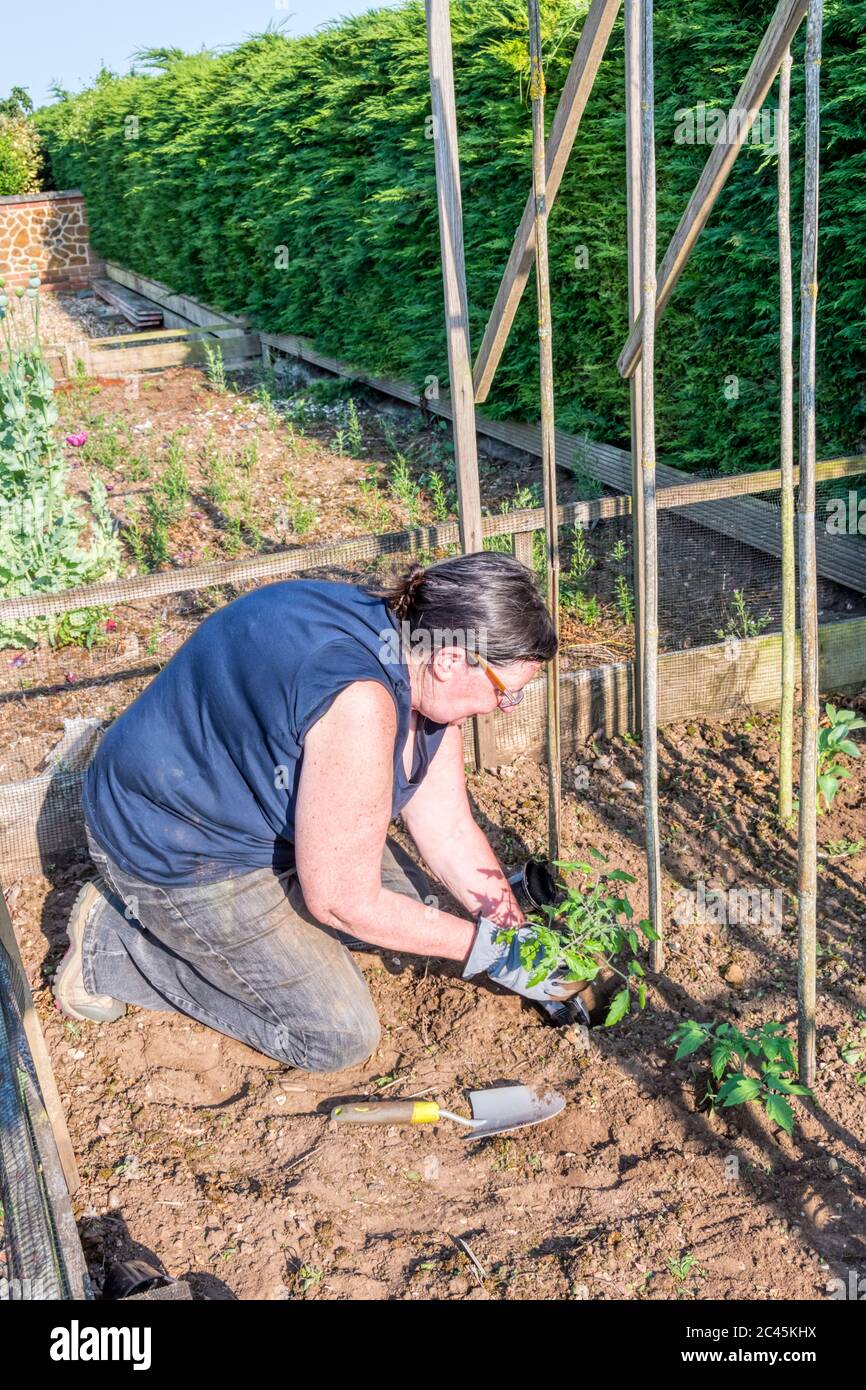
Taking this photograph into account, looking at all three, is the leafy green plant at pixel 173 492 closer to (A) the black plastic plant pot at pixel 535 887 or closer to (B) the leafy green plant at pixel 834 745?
(A) the black plastic plant pot at pixel 535 887

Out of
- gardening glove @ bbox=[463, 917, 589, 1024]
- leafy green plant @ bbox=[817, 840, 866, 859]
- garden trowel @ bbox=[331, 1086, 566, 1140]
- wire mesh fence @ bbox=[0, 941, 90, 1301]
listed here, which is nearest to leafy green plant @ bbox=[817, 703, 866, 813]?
leafy green plant @ bbox=[817, 840, 866, 859]

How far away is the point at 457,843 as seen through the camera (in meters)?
Answer: 2.79

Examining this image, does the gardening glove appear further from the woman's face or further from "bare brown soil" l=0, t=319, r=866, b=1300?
the woman's face

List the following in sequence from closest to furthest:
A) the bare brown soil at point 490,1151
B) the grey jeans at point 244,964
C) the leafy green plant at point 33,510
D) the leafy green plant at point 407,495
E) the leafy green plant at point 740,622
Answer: the bare brown soil at point 490,1151
the grey jeans at point 244,964
the leafy green plant at point 740,622
the leafy green plant at point 33,510
the leafy green plant at point 407,495

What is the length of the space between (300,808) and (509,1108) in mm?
865

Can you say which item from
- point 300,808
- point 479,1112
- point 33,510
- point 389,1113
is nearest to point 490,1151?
point 479,1112

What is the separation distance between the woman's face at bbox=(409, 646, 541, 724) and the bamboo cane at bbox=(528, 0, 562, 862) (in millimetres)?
287

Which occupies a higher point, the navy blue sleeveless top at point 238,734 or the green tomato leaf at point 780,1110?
the navy blue sleeveless top at point 238,734

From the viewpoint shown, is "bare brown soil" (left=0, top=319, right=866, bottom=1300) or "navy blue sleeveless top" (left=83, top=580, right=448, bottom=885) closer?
Answer: "bare brown soil" (left=0, top=319, right=866, bottom=1300)

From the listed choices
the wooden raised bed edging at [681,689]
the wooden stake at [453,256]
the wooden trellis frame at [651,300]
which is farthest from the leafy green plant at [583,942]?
the wooden stake at [453,256]

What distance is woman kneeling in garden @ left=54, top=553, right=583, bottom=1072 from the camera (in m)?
2.24

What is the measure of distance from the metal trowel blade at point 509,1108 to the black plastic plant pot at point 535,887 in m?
0.57

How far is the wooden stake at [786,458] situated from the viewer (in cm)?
273

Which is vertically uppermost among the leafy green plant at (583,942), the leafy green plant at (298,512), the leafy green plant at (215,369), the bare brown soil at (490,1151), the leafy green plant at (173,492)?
the leafy green plant at (215,369)
